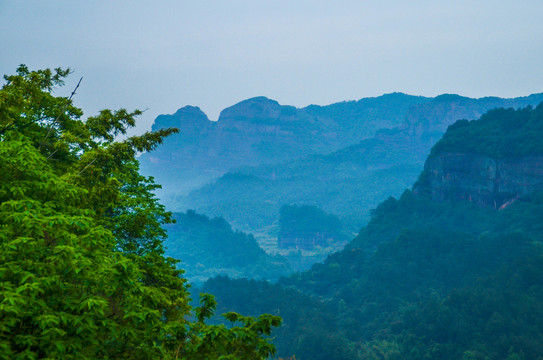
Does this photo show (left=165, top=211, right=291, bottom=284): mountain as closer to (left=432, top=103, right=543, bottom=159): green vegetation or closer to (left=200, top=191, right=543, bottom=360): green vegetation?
(left=200, top=191, right=543, bottom=360): green vegetation

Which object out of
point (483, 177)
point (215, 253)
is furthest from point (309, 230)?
point (483, 177)

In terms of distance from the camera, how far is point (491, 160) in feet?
267

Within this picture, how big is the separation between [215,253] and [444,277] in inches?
3419

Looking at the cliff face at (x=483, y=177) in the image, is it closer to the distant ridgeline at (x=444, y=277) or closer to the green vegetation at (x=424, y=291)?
the distant ridgeline at (x=444, y=277)

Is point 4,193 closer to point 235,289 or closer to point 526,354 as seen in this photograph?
point 526,354

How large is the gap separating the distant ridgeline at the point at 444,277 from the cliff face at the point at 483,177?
0.57 ft

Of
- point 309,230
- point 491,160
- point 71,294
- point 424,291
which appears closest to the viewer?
point 71,294

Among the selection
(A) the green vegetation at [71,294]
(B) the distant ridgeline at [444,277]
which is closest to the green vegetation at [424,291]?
(B) the distant ridgeline at [444,277]

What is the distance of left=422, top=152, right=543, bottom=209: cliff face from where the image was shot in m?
77.3

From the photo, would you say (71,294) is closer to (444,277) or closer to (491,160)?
(444,277)

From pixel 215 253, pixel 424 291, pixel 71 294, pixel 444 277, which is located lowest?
pixel 215 253

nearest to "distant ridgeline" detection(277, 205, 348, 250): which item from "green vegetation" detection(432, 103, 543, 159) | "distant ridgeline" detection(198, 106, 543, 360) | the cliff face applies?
"distant ridgeline" detection(198, 106, 543, 360)

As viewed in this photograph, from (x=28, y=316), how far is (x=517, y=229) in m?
72.5

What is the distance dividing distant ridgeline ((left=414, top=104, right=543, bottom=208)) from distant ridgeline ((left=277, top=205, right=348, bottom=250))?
236ft
